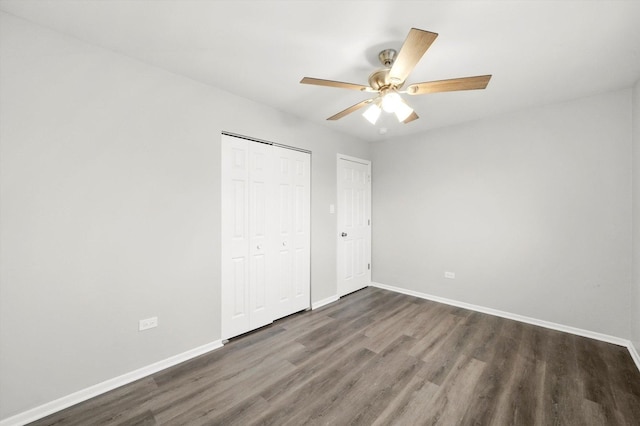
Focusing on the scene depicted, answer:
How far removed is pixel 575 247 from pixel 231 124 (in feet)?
13.0

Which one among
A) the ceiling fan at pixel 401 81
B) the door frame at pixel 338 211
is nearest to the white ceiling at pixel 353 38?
the ceiling fan at pixel 401 81

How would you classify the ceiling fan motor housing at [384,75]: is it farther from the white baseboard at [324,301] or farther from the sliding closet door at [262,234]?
A: the white baseboard at [324,301]

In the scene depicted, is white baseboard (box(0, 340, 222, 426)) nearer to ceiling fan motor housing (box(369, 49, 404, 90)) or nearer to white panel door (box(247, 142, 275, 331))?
white panel door (box(247, 142, 275, 331))

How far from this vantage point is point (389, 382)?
2.01 metres

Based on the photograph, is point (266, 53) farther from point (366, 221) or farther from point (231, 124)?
point (366, 221)

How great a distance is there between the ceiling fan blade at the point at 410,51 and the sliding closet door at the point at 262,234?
1704mm

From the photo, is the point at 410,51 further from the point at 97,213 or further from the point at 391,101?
the point at 97,213

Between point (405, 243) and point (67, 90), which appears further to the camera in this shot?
point (405, 243)

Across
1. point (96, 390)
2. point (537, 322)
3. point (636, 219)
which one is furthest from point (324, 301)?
point (636, 219)

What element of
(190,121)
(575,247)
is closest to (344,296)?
(575,247)

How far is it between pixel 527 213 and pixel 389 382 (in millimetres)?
2602

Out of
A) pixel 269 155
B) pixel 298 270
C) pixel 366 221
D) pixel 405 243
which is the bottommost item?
pixel 298 270

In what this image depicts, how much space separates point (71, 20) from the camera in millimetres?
1669

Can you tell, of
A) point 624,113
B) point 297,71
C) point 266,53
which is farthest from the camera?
point 624,113
